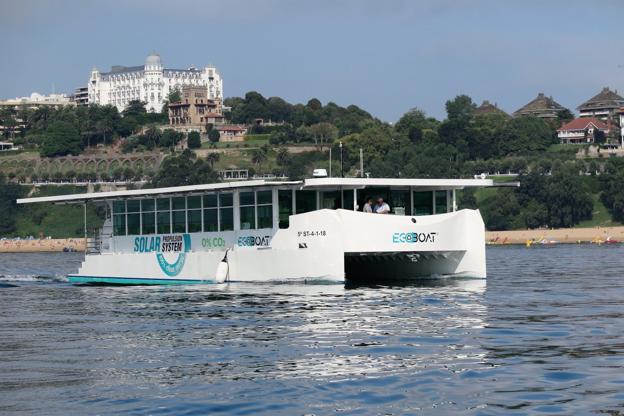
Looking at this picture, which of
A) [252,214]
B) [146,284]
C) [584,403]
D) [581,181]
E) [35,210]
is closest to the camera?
[584,403]

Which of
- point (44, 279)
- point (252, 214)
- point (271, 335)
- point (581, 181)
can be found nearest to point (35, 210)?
point (581, 181)

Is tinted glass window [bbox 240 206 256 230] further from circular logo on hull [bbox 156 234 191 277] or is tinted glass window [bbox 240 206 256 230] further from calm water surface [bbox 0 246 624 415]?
calm water surface [bbox 0 246 624 415]

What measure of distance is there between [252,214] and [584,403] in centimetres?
2810

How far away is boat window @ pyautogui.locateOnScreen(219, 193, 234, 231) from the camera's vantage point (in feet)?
156

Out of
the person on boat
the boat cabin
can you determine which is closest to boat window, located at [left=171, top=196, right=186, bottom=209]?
the boat cabin

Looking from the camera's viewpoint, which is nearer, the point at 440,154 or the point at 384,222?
the point at 384,222

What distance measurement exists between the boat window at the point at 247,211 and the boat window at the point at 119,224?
26.9ft

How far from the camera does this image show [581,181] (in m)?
157

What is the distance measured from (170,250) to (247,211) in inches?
198

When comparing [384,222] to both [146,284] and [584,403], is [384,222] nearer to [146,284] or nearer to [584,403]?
[146,284]

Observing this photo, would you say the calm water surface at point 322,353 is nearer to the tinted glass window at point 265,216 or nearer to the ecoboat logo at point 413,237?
the ecoboat logo at point 413,237

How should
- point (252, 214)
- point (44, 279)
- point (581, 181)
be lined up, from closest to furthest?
point (252, 214) → point (44, 279) → point (581, 181)

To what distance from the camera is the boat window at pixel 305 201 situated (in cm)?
4622

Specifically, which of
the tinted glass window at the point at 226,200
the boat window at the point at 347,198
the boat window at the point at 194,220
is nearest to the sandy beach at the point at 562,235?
the boat window at the point at 194,220
